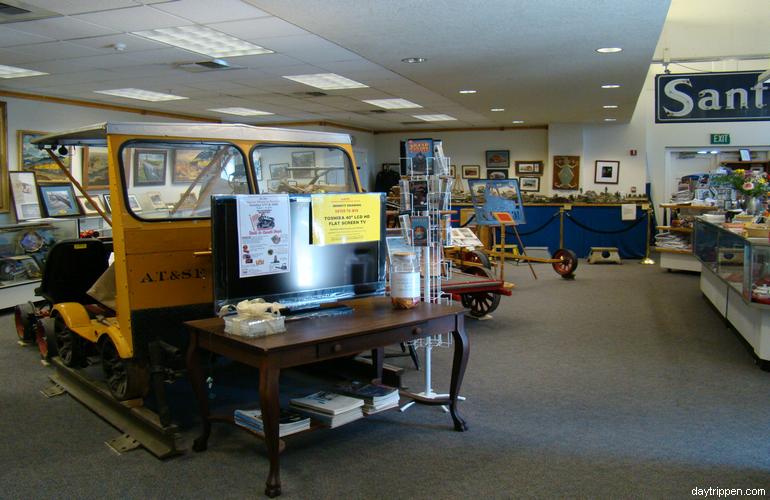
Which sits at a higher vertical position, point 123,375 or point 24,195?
point 24,195

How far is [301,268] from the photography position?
3.72 meters

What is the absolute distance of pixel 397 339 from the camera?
3477 millimetres

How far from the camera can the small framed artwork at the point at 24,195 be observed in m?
8.12

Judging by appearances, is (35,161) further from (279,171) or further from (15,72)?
(279,171)

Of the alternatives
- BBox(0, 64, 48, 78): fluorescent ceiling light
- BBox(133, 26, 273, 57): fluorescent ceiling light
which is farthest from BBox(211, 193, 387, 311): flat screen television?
BBox(0, 64, 48, 78): fluorescent ceiling light

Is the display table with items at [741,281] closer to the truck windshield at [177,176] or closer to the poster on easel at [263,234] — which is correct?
the poster on easel at [263,234]

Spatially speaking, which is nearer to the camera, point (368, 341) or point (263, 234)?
point (368, 341)

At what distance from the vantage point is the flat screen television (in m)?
3.45

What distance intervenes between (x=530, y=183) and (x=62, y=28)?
11930 mm

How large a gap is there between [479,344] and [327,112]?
700 cm

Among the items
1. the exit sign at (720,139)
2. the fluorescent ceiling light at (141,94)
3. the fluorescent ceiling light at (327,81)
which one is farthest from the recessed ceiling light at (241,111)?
the exit sign at (720,139)

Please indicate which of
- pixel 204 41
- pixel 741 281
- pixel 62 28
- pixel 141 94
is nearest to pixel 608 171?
pixel 741 281

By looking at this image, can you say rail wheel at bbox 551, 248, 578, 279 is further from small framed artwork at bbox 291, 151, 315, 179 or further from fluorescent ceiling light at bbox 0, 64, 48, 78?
fluorescent ceiling light at bbox 0, 64, 48, 78

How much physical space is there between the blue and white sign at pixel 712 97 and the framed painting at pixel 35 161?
7.32 meters
